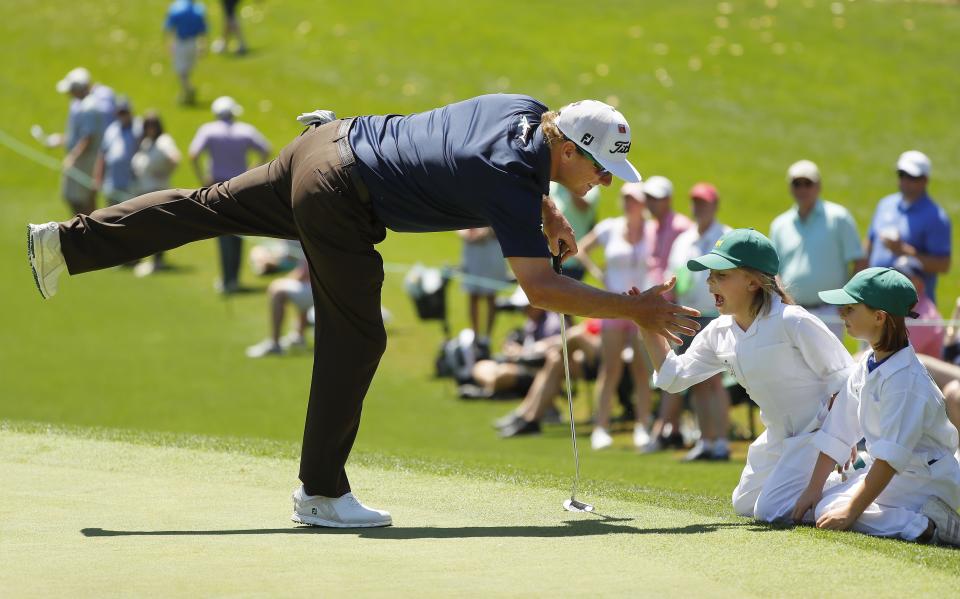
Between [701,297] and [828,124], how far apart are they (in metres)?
15.1

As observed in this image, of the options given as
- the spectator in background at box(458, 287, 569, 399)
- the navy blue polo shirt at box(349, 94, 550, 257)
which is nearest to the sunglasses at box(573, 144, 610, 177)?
the navy blue polo shirt at box(349, 94, 550, 257)

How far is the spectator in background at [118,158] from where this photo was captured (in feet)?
61.5

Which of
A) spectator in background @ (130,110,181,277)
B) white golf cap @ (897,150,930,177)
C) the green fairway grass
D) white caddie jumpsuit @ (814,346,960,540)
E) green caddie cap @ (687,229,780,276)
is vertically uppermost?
spectator in background @ (130,110,181,277)

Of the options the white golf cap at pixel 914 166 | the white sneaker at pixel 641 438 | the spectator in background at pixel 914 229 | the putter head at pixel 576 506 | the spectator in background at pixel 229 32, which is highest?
the spectator in background at pixel 229 32

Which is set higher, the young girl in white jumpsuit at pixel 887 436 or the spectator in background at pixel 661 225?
the spectator in background at pixel 661 225

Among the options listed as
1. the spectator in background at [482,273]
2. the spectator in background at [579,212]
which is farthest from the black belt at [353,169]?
the spectator in background at [482,273]

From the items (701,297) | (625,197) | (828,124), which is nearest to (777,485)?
(701,297)

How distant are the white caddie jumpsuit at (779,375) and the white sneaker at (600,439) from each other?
4997mm

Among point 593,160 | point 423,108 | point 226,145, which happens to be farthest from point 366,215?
point 423,108

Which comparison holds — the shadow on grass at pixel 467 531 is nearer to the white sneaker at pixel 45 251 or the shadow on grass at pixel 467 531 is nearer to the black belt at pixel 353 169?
the white sneaker at pixel 45 251

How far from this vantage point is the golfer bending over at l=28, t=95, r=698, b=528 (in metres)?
5.31

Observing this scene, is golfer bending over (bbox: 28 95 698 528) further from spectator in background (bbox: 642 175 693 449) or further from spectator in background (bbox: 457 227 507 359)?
spectator in background (bbox: 457 227 507 359)

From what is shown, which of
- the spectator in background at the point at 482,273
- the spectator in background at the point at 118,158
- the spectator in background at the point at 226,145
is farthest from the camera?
the spectator in background at the point at 118,158

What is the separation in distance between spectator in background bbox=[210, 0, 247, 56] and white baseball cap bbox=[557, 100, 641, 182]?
25858mm
